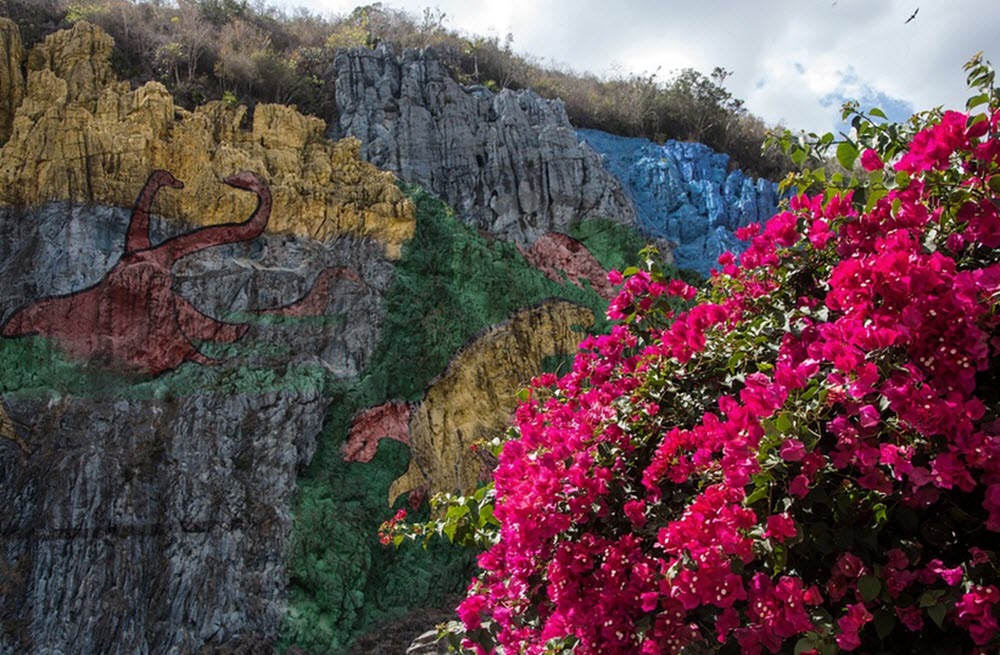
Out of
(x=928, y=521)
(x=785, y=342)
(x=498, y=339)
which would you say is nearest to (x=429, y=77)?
(x=498, y=339)

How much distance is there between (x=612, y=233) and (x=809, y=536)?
21.4ft

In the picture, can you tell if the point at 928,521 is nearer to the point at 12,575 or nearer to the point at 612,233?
the point at 12,575

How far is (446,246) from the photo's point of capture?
716 cm

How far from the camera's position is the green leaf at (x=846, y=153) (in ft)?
6.90

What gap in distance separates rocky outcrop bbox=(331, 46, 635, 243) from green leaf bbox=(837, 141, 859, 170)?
5.54m

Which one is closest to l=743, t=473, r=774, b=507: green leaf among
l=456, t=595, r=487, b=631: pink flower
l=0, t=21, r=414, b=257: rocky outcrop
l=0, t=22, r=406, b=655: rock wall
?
l=456, t=595, r=487, b=631: pink flower

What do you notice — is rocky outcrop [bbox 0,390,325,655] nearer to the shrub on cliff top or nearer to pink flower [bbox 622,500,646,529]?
the shrub on cliff top

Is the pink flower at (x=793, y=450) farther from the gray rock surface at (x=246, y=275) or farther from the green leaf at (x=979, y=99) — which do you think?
the gray rock surface at (x=246, y=275)

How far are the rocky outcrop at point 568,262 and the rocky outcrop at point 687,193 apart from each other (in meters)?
0.84

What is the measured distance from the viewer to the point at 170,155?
6312 mm

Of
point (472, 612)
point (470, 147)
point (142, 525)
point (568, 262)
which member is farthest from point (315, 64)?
point (472, 612)

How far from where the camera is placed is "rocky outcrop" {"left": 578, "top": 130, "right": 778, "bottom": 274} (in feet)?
28.1

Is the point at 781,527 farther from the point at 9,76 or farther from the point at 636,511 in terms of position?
the point at 9,76

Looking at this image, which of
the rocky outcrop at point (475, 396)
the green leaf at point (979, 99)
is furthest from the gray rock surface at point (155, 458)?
the green leaf at point (979, 99)
